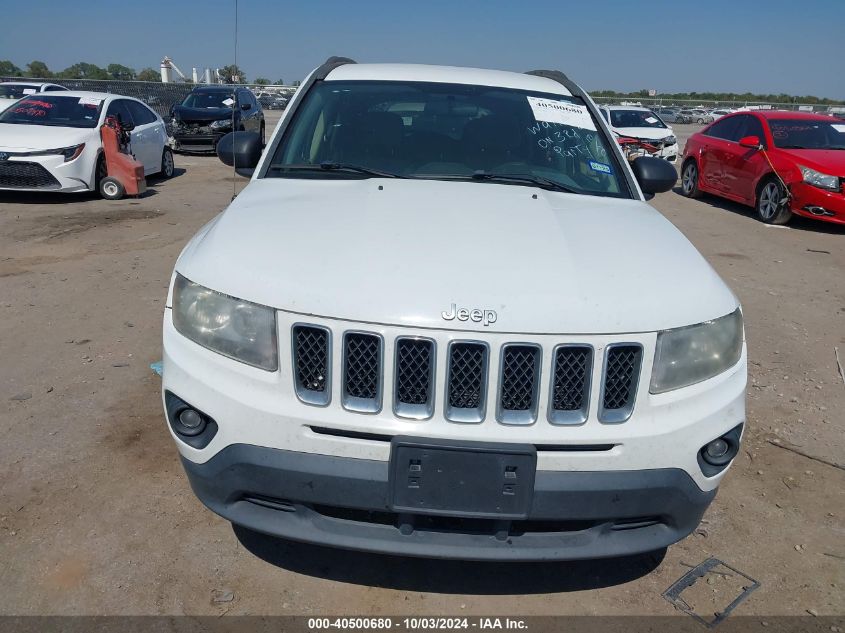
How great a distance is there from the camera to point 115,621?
93.8 inches

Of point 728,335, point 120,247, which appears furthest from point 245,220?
point 120,247

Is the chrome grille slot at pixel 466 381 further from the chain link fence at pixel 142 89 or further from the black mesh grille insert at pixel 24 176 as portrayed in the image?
the chain link fence at pixel 142 89

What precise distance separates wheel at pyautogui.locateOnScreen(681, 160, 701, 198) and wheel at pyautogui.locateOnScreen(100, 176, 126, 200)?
31.6 ft

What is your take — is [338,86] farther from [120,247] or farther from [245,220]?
[120,247]

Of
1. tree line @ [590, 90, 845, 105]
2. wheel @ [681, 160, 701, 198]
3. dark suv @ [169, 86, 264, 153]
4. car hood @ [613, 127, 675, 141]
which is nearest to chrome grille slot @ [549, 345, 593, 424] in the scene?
wheel @ [681, 160, 701, 198]

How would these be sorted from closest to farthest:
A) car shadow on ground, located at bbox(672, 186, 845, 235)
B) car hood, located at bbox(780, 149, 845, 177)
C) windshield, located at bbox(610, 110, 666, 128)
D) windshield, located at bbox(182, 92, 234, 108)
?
car hood, located at bbox(780, 149, 845, 177) < car shadow on ground, located at bbox(672, 186, 845, 235) < windshield, located at bbox(610, 110, 666, 128) < windshield, located at bbox(182, 92, 234, 108)

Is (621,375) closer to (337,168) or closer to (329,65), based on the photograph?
(337,168)

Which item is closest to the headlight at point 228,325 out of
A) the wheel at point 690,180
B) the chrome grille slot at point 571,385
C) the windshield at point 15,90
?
the chrome grille slot at point 571,385

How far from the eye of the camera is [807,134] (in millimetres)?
10766

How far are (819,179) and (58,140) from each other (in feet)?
33.8

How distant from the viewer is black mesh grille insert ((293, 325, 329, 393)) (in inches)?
83.8

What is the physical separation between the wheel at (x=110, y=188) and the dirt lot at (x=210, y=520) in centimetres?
489

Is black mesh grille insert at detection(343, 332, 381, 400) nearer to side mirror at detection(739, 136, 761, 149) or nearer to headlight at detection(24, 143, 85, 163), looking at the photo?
headlight at detection(24, 143, 85, 163)

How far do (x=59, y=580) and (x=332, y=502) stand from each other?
1153 mm
